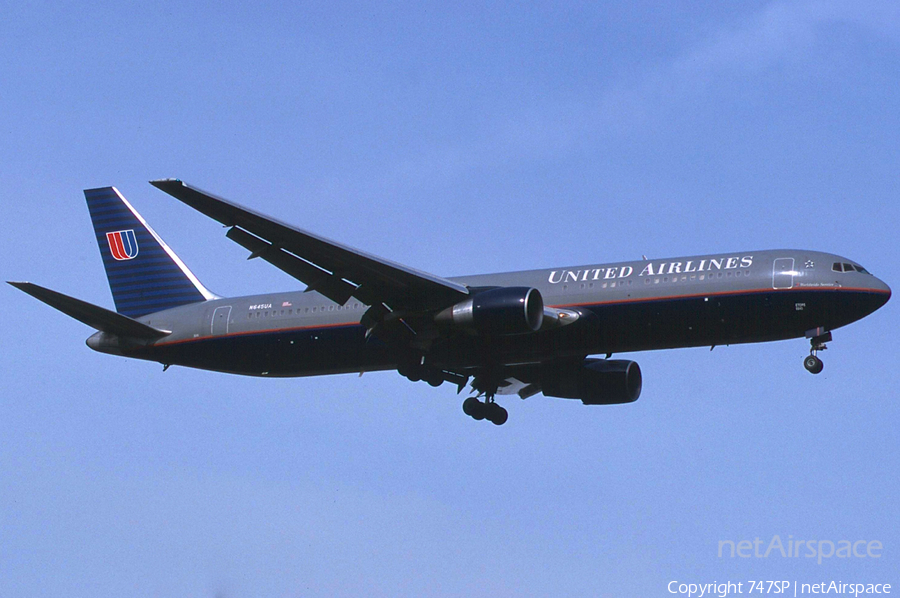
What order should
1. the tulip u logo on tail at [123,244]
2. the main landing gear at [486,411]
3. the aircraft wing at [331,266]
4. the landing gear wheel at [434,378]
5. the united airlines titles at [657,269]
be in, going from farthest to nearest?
the tulip u logo on tail at [123,244]
the main landing gear at [486,411]
the landing gear wheel at [434,378]
the united airlines titles at [657,269]
the aircraft wing at [331,266]

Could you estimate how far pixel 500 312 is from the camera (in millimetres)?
35438

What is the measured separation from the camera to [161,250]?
4644 cm

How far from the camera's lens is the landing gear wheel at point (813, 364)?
36.5 meters

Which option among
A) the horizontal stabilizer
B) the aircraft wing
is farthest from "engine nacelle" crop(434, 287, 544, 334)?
the horizontal stabilizer

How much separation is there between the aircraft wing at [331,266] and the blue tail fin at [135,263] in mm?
9234

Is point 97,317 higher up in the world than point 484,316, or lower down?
higher up

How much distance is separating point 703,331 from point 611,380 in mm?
5964

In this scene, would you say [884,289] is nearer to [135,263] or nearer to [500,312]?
[500,312]

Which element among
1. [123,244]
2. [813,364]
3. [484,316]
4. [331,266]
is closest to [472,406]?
[484,316]

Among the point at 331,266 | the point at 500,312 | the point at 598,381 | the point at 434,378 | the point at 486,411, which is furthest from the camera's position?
the point at 486,411

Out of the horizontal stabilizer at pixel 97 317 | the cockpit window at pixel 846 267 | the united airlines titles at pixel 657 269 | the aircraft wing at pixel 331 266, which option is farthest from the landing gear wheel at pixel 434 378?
the cockpit window at pixel 846 267

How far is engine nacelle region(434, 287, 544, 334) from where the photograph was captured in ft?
116

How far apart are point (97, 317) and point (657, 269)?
1981cm

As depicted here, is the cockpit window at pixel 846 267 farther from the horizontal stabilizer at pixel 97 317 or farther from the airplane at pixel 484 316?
the horizontal stabilizer at pixel 97 317
